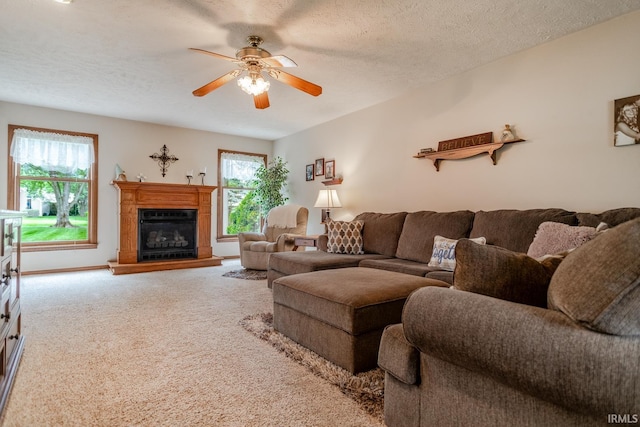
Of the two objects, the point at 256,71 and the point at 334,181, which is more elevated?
the point at 256,71

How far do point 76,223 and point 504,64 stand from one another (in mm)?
6153

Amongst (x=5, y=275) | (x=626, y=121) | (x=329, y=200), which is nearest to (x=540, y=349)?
(x=5, y=275)

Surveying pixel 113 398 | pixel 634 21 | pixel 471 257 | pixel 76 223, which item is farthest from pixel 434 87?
pixel 76 223

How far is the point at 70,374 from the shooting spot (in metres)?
1.91

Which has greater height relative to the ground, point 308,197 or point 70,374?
point 308,197

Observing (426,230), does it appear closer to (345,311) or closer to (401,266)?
(401,266)

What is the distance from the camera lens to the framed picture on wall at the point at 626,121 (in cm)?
241

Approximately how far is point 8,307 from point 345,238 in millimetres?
2876

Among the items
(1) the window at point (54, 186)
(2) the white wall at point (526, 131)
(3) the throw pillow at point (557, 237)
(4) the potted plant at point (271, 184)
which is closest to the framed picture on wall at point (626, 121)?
(2) the white wall at point (526, 131)

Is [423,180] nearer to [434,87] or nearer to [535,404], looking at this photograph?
[434,87]

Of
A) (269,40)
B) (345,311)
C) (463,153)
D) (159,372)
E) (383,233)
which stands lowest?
(159,372)

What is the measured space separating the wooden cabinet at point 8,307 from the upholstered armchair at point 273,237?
9.62 feet

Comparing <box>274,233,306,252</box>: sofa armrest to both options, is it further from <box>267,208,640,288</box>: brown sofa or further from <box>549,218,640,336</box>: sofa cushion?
<box>549,218,640,336</box>: sofa cushion

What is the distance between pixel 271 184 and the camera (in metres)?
6.21
